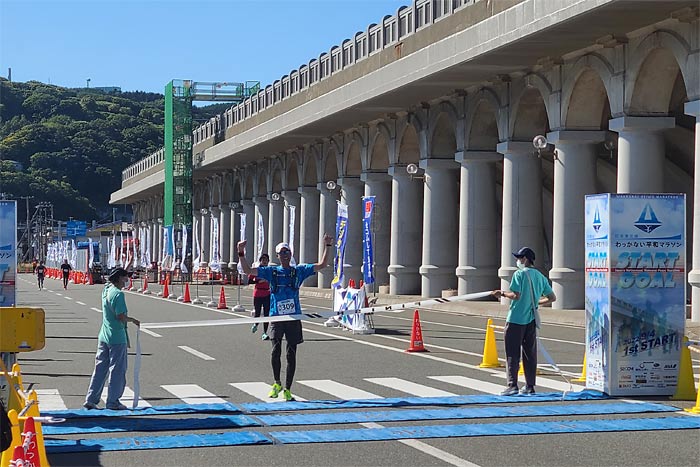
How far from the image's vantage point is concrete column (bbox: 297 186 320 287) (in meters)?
65.6

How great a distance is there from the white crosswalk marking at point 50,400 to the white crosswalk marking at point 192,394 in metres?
1.44

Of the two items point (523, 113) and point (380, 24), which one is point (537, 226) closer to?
point (523, 113)

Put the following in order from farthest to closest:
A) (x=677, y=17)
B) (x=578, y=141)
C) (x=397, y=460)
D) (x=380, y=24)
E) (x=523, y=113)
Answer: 1. (x=380, y=24)
2. (x=523, y=113)
3. (x=578, y=141)
4. (x=677, y=17)
5. (x=397, y=460)

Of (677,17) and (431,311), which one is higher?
(677,17)

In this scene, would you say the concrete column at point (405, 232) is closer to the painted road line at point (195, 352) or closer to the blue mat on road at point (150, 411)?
the painted road line at point (195, 352)

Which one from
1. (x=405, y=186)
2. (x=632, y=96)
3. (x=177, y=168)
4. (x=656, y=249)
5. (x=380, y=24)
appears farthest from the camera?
(x=177, y=168)

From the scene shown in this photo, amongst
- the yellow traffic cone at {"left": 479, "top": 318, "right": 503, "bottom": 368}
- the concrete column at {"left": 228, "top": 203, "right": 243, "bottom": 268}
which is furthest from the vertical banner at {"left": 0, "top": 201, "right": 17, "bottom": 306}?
the concrete column at {"left": 228, "top": 203, "right": 243, "bottom": 268}

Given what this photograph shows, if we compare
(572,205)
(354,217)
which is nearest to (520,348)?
(572,205)

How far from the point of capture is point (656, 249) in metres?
15.5

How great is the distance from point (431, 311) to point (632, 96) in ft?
40.2

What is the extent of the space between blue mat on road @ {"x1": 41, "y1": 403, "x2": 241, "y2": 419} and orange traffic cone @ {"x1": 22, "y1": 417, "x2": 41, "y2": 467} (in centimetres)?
498

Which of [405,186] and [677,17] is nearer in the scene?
[677,17]

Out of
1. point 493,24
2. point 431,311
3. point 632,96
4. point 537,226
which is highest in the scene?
point 493,24

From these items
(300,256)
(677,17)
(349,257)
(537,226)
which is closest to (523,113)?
(537,226)
